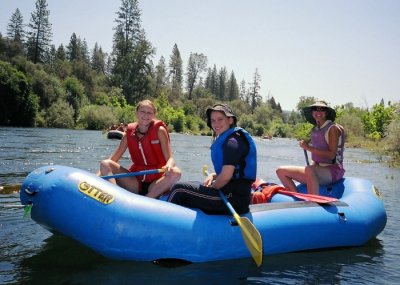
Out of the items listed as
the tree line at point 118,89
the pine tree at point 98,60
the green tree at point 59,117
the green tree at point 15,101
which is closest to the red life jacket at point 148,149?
the tree line at point 118,89

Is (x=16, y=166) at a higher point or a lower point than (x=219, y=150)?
lower

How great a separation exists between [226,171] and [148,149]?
115 cm

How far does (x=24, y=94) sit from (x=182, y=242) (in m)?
28.8

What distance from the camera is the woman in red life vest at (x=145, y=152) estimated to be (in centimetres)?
435

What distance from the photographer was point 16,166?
9.19m

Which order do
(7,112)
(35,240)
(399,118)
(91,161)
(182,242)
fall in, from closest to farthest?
(182,242), (35,240), (91,161), (399,118), (7,112)

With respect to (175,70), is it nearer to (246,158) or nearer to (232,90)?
(232,90)

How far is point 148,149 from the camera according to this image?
4441 millimetres

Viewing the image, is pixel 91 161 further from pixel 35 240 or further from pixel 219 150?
pixel 219 150

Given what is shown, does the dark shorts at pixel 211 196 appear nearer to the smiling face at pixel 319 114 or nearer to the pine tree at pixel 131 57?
the smiling face at pixel 319 114

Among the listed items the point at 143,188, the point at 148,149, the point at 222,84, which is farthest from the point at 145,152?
the point at 222,84

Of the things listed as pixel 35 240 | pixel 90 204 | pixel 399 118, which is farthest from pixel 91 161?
pixel 399 118

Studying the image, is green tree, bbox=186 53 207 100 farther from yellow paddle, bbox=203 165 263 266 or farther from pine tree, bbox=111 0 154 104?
yellow paddle, bbox=203 165 263 266

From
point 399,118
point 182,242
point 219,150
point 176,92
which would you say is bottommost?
point 182,242
